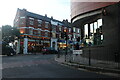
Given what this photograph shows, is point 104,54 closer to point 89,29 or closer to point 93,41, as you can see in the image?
point 93,41

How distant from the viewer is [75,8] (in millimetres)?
19891

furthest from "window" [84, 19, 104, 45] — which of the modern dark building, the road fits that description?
the road

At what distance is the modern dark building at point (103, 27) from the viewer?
43.5 feet

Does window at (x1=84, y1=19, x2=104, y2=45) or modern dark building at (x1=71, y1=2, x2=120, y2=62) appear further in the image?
window at (x1=84, y1=19, x2=104, y2=45)

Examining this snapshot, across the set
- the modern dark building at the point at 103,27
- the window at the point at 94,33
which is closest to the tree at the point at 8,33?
the window at the point at 94,33

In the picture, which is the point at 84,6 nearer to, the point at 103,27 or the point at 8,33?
the point at 103,27

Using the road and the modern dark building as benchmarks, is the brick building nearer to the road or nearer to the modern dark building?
the modern dark building

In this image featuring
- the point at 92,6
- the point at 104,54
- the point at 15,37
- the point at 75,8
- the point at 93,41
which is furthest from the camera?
the point at 15,37

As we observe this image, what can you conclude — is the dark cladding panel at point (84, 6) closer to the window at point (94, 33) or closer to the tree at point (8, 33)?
the window at point (94, 33)

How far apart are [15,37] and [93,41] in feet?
97.5

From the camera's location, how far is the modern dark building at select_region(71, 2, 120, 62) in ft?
43.5

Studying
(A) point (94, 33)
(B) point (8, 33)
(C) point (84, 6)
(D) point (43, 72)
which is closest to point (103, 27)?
(A) point (94, 33)

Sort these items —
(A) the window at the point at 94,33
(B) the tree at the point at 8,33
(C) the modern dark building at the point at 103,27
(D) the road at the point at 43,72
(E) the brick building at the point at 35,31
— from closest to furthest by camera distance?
(D) the road at the point at 43,72 < (C) the modern dark building at the point at 103,27 < (A) the window at the point at 94,33 < (B) the tree at the point at 8,33 < (E) the brick building at the point at 35,31

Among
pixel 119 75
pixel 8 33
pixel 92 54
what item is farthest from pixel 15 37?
pixel 119 75
